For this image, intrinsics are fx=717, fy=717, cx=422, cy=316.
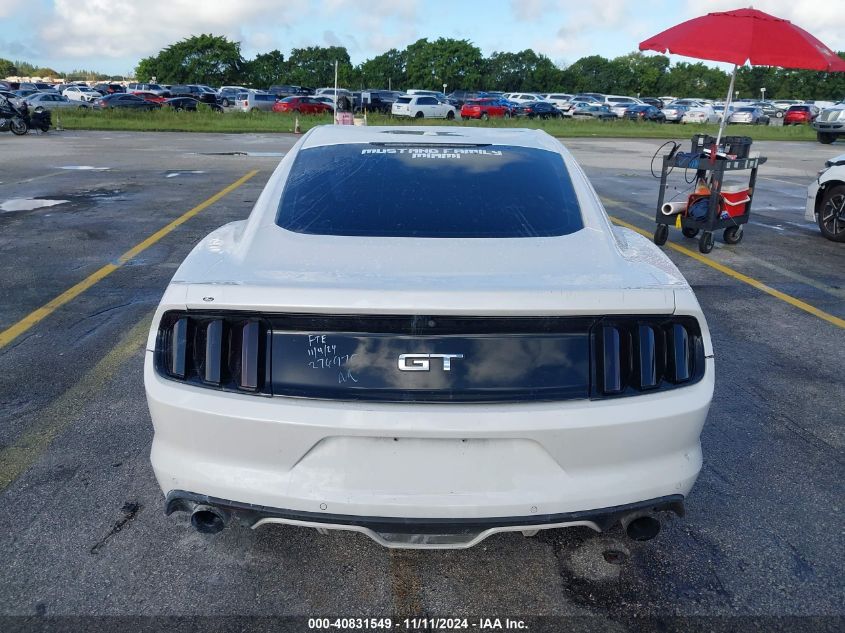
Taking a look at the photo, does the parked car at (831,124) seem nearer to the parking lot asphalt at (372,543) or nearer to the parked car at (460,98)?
the parked car at (460,98)

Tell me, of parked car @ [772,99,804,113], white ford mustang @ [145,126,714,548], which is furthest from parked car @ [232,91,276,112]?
white ford mustang @ [145,126,714,548]

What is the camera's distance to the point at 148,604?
8.50 ft

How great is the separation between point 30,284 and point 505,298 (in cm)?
596

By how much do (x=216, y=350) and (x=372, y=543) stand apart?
1.14 m

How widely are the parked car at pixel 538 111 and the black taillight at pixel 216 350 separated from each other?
4644 cm

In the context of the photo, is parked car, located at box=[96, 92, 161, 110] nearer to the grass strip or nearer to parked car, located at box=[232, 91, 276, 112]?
the grass strip

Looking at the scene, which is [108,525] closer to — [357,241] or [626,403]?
[357,241]

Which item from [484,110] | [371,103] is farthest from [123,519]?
[371,103]

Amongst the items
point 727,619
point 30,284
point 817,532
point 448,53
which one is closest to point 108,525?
point 727,619

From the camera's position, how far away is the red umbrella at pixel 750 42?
7926 millimetres

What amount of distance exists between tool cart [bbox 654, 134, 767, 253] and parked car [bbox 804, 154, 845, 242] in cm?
114

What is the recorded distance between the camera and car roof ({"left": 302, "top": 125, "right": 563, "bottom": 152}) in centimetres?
375

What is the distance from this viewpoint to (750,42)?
26.2 ft

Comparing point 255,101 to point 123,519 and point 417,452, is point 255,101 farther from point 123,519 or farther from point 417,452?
point 417,452
